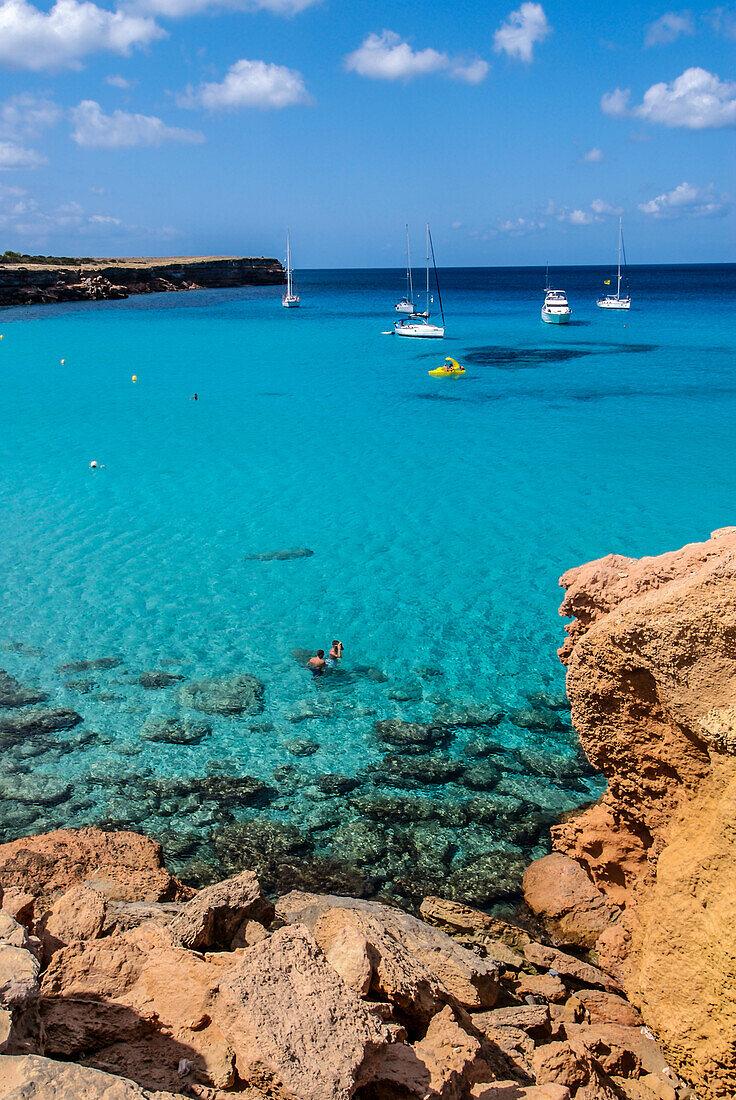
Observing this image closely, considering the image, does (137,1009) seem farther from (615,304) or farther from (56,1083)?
(615,304)

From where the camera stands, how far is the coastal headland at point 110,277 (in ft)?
303

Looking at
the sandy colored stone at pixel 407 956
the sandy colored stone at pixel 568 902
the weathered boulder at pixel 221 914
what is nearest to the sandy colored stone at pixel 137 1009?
the weathered boulder at pixel 221 914

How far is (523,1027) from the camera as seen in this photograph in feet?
21.5

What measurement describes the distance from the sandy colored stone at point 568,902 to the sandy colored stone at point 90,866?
4.06 meters

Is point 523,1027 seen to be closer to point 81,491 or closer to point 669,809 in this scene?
point 669,809

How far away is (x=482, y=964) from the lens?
7258mm

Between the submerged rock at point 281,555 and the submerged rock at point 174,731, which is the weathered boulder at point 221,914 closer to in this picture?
the submerged rock at point 174,731

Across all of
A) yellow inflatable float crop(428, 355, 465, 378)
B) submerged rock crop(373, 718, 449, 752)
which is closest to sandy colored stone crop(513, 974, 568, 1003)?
submerged rock crop(373, 718, 449, 752)

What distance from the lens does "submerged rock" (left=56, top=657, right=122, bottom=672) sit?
1465 centimetres

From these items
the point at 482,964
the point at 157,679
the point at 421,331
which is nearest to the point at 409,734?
the point at 157,679

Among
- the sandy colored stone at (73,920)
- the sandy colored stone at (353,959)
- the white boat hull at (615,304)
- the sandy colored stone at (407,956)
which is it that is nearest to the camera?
the sandy colored stone at (353,959)

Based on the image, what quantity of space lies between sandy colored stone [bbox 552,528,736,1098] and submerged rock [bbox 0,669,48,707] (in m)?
9.83

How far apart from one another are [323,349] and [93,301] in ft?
169

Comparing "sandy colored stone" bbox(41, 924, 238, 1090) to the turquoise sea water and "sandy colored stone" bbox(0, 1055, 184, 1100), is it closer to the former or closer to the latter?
"sandy colored stone" bbox(0, 1055, 184, 1100)
